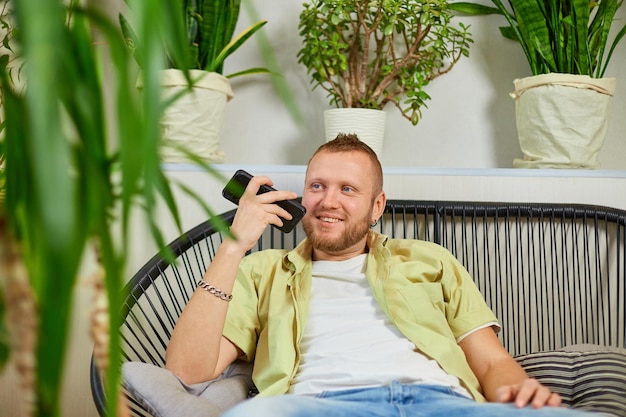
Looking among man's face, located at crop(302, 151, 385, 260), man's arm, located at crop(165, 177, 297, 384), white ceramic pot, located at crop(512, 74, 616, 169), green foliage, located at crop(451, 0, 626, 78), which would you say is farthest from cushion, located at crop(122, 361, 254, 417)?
green foliage, located at crop(451, 0, 626, 78)

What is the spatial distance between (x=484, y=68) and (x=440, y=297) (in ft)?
3.19

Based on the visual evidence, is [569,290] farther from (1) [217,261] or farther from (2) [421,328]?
(1) [217,261]

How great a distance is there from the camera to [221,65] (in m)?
2.26

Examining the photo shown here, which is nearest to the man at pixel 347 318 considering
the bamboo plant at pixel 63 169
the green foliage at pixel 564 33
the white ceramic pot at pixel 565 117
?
the white ceramic pot at pixel 565 117

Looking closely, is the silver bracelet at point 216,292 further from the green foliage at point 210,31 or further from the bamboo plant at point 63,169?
the bamboo plant at point 63,169

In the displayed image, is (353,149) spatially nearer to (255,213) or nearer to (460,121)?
(255,213)

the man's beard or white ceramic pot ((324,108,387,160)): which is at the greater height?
white ceramic pot ((324,108,387,160))

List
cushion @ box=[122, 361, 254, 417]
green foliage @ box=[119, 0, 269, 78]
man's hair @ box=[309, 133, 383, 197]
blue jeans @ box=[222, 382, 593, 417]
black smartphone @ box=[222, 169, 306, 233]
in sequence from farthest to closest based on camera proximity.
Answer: green foliage @ box=[119, 0, 269, 78] < man's hair @ box=[309, 133, 383, 197] < black smartphone @ box=[222, 169, 306, 233] < cushion @ box=[122, 361, 254, 417] < blue jeans @ box=[222, 382, 593, 417]

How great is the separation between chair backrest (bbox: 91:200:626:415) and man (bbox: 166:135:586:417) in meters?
0.27

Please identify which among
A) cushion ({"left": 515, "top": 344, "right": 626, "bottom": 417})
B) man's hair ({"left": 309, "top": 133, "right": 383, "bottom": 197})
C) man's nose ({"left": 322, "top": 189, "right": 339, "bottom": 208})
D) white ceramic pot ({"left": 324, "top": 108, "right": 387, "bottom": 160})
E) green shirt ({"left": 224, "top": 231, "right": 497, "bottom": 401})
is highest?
white ceramic pot ({"left": 324, "top": 108, "right": 387, "bottom": 160})

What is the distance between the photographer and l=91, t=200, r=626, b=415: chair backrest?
2.05 meters

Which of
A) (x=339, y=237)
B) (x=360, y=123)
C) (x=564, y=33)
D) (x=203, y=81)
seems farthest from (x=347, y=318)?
(x=564, y=33)

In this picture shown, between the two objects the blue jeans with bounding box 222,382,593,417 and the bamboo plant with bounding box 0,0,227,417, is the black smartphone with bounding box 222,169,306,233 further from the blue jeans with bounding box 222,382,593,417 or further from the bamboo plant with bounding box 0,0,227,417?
the bamboo plant with bounding box 0,0,227,417

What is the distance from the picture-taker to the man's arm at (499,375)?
1.35 m
